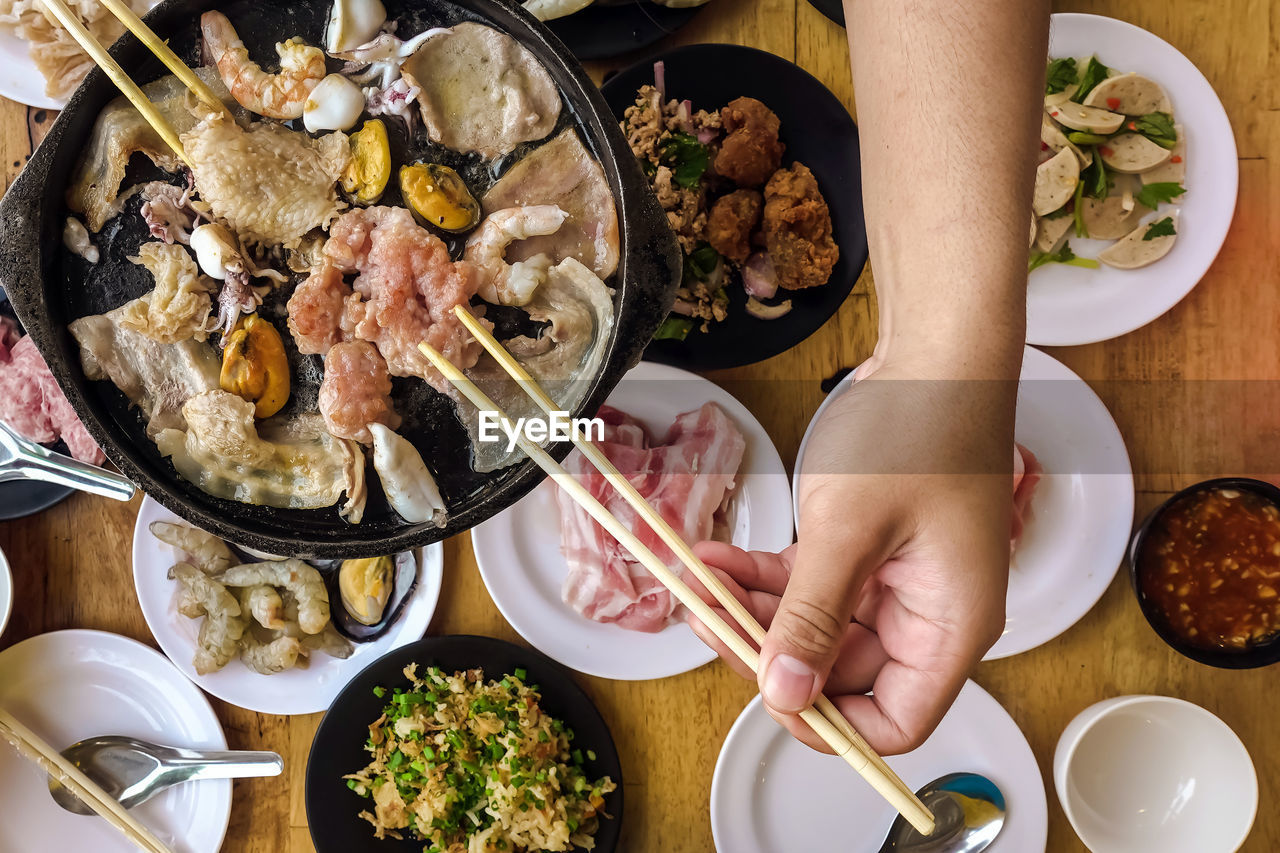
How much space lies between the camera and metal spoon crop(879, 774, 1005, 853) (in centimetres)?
204

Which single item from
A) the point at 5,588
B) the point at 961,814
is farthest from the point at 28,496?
the point at 961,814

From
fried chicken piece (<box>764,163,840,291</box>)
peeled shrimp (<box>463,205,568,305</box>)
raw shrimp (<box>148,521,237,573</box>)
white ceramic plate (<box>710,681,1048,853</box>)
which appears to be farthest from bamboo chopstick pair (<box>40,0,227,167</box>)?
white ceramic plate (<box>710,681,1048,853</box>)

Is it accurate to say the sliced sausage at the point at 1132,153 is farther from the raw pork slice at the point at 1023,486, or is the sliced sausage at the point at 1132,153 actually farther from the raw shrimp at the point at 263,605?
the raw shrimp at the point at 263,605

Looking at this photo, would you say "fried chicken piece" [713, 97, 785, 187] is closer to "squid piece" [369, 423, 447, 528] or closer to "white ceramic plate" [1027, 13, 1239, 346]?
"white ceramic plate" [1027, 13, 1239, 346]

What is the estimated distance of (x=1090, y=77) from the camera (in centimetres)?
202

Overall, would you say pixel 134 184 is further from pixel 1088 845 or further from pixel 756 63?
pixel 1088 845

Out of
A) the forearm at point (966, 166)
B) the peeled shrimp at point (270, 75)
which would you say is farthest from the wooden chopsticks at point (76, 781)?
the forearm at point (966, 166)

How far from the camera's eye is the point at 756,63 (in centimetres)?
197

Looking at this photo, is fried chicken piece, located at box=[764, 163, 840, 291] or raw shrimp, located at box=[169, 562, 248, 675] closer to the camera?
fried chicken piece, located at box=[764, 163, 840, 291]

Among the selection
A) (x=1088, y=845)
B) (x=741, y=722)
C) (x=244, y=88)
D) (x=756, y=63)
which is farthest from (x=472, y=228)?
(x=1088, y=845)

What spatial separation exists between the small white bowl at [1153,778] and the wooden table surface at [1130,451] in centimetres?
12

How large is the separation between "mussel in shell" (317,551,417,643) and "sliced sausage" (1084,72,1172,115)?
2.01 m

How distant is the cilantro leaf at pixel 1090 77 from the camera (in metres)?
2.02

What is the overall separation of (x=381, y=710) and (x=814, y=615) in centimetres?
137
